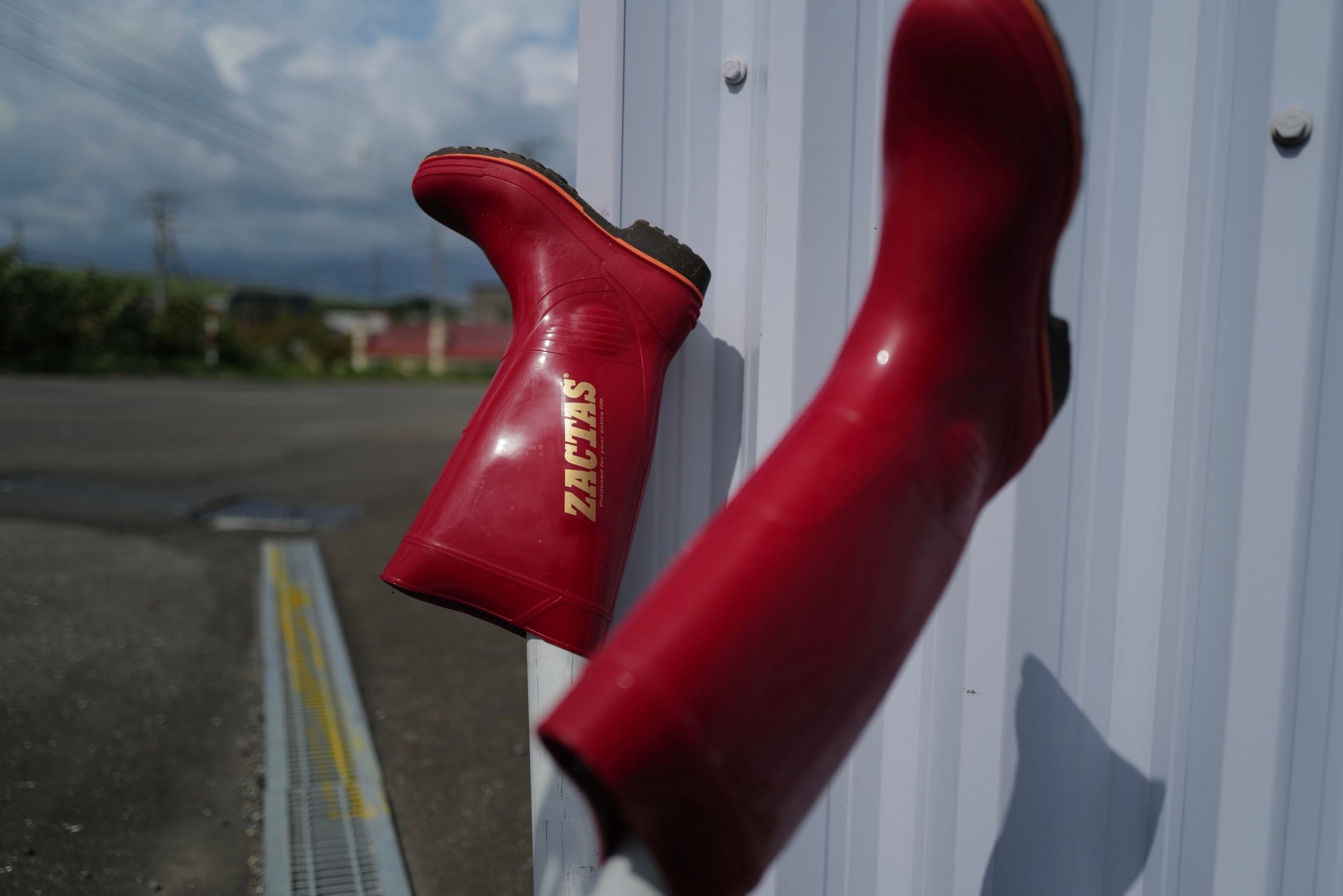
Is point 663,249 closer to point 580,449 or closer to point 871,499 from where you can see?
point 580,449

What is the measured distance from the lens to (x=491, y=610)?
1.16 meters

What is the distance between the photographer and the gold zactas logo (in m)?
1.18

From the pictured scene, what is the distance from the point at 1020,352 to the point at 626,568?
0.86 meters

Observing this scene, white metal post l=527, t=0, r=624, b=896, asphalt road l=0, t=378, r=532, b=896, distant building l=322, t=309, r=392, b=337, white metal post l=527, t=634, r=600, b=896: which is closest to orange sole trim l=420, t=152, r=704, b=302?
white metal post l=527, t=0, r=624, b=896

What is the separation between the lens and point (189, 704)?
2955 mm

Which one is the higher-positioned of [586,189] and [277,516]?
[586,189]

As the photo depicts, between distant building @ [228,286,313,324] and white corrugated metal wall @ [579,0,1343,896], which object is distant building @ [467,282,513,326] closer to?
distant building @ [228,286,313,324]

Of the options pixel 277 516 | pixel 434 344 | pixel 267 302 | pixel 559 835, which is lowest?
pixel 277 516

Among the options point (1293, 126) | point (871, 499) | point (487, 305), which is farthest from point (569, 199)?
point (487, 305)

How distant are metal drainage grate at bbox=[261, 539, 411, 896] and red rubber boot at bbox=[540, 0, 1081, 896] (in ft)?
5.54

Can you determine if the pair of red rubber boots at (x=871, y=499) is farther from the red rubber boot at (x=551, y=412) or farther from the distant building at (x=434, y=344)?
the distant building at (x=434, y=344)

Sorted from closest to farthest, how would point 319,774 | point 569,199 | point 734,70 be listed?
point 569,199, point 734,70, point 319,774

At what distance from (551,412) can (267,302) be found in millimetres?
69742

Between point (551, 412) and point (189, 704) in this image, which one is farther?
point (189, 704)
